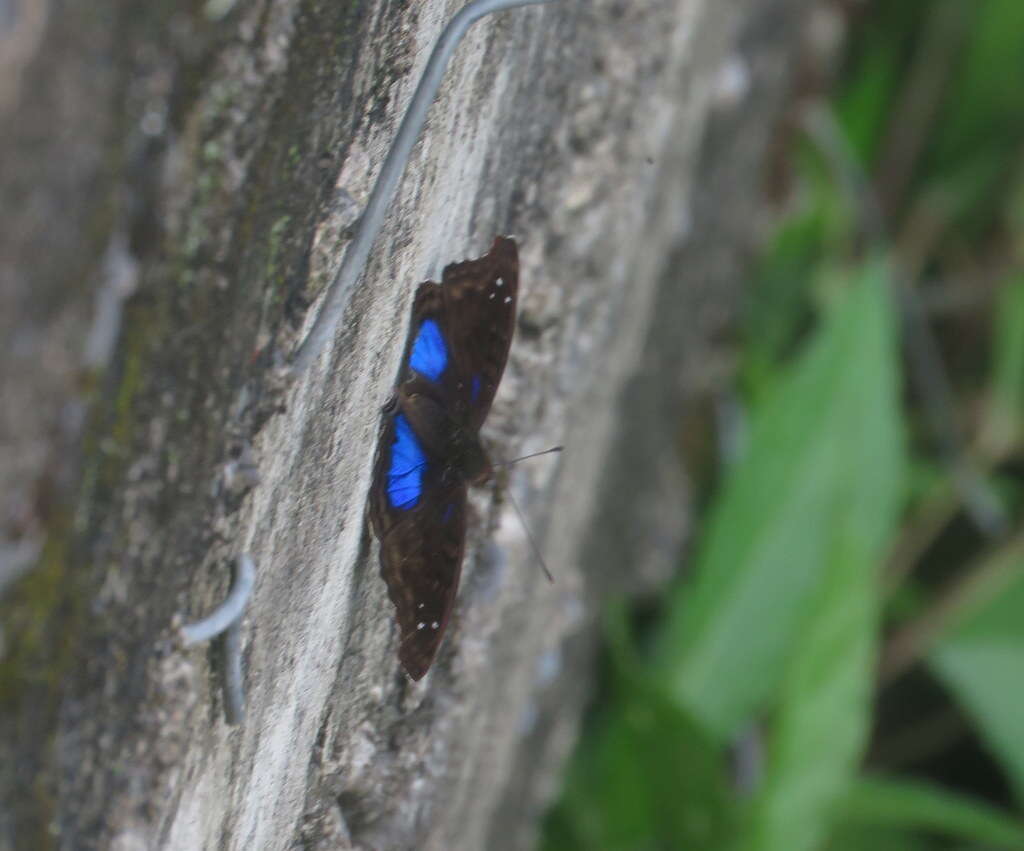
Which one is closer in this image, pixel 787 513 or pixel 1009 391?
pixel 787 513

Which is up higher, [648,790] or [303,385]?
[303,385]

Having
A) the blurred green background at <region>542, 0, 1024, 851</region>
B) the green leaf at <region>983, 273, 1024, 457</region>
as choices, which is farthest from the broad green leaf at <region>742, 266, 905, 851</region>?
the green leaf at <region>983, 273, 1024, 457</region>

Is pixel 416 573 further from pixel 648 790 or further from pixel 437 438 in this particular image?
pixel 648 790

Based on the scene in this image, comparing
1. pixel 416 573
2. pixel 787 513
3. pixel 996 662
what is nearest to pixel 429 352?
pixel 416 573

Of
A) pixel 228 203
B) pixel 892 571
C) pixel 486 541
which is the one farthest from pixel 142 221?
pixel 892 571

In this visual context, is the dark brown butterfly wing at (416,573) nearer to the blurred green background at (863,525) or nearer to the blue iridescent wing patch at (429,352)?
the blue iridescent wing patch at (429,352)

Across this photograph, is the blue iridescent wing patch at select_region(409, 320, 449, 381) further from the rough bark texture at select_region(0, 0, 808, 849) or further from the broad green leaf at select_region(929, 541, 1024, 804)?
the broad green leaf at select_region(929, 541, 1024, 804)
